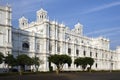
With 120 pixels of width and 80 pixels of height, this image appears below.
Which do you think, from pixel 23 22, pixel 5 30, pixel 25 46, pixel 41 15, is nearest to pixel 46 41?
pixel 25 46

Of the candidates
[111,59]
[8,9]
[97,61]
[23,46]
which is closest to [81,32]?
[97,61]

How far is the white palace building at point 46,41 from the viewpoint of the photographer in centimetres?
6253

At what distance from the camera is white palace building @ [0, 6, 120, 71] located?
62531 millimetres

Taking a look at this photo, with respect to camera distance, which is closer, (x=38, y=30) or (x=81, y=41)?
(x=38, y=30)

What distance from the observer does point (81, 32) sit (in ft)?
362

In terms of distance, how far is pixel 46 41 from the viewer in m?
77.2

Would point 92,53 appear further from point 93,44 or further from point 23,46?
point 23,46

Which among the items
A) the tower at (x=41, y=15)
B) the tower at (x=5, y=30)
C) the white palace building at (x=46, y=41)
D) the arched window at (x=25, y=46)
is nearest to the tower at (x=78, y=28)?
the white palace building at (x=46, y=41)

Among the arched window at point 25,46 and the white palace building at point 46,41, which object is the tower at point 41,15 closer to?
the white palace building at point 46,41

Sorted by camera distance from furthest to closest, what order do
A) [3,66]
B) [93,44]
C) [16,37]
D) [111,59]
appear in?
1. [111,59]
2. [93,44]
3. [16,37]
4. [3,66]

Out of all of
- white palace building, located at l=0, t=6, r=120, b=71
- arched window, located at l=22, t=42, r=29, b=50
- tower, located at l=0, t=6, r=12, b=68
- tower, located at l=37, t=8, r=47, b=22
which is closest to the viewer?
tower, located at l=0, t=6, r=12, b=68

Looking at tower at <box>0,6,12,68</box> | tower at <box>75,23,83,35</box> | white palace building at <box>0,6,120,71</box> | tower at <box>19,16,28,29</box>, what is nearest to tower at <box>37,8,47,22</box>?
white palace building at <box>0,6,120,71</box>

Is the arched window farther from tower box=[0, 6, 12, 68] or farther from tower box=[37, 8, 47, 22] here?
tower box=[37, 8, 47, 22]

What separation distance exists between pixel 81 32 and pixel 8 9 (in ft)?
172
